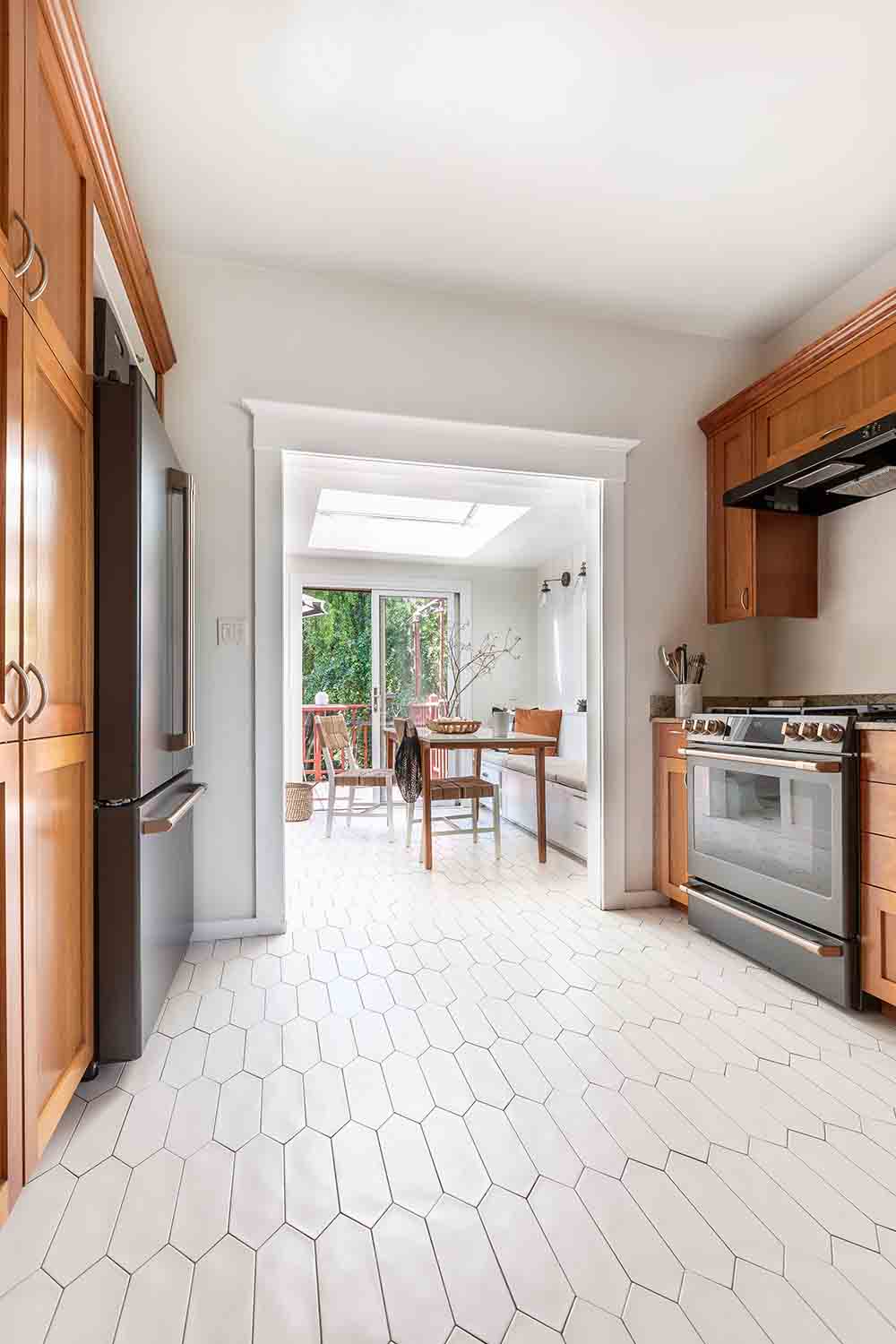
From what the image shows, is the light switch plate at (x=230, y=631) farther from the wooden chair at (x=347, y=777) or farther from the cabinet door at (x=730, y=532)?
the cabinet door at (x=730, y=532)

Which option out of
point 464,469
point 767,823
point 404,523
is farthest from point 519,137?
point 404,523

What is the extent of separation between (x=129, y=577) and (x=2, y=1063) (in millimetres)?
1013

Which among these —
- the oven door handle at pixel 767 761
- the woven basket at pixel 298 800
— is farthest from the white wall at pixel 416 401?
the woven basket at pixel 298 800

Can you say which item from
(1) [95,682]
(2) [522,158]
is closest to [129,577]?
(1) [95,682]

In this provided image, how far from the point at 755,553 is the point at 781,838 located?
1206 millimetres

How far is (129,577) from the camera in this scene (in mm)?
1639

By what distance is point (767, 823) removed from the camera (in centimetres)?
237

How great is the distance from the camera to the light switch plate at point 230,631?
263cm

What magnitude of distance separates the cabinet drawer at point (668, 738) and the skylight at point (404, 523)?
73.5 inches

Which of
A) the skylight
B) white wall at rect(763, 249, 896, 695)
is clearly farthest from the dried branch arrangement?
white wall at rect(763, 249, 896, 695)

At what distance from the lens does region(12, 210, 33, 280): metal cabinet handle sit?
117cm

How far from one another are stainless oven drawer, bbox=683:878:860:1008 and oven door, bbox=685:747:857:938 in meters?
0.04

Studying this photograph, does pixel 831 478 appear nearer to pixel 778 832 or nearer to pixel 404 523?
pixel 778 832

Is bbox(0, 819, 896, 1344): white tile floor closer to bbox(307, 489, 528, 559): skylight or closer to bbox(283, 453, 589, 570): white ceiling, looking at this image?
bbox(283, 453, 589, 570): white ceiling
